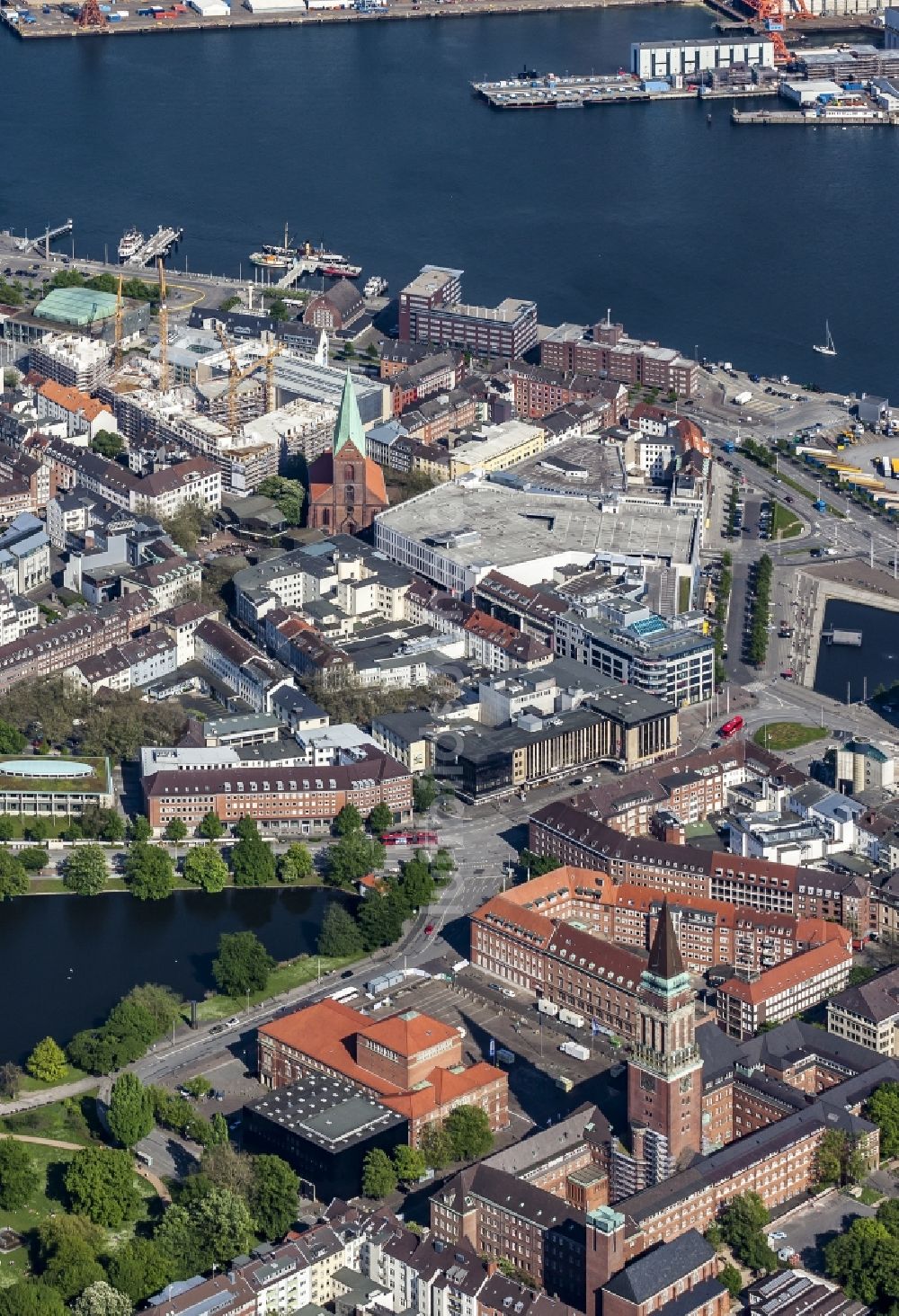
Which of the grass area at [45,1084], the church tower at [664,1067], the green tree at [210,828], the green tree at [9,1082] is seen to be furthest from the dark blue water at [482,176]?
the green tree at [9,1082]

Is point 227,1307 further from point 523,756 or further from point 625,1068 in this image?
point 523,756

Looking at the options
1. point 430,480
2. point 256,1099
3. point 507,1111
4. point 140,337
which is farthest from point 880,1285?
point 140,337

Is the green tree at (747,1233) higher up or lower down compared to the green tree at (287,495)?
lower down

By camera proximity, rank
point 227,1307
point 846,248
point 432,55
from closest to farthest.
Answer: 1. point 227,1307
2. point 846,248
3. point 432,55

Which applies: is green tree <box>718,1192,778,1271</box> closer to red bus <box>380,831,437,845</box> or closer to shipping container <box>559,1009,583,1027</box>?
shipping container <box>559,1009,583,1027</box>

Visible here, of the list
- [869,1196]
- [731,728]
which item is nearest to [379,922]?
[731,728]

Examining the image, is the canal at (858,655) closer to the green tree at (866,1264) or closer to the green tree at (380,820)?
the green tree at (380,820)

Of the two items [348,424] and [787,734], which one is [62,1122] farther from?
[348,424]

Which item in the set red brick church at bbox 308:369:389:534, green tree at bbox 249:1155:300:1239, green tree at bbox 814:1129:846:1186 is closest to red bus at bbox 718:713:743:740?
red brick church at bbox 308:369:389:534
